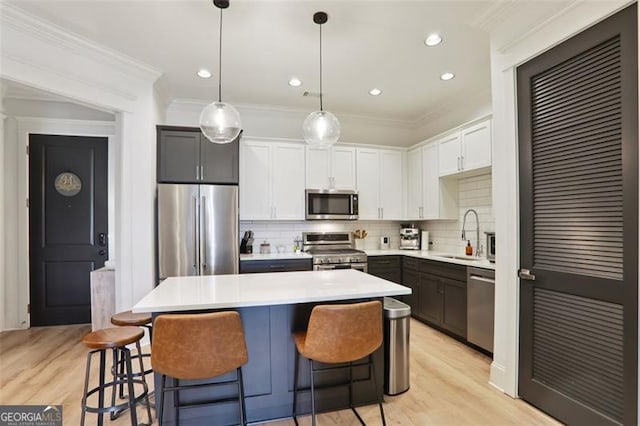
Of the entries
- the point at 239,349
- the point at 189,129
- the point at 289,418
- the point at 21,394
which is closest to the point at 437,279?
the point at 289,418

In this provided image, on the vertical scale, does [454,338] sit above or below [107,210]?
below

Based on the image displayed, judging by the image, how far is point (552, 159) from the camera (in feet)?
6.97

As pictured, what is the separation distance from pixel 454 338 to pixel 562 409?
1516mm

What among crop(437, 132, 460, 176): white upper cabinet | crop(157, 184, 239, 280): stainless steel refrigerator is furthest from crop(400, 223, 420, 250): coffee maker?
crop(157, 184, 239, 280): stainless steel refrigerator

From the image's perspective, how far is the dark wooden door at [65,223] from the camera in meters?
3.95

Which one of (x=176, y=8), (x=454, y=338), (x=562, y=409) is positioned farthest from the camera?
(x=454, y=338)

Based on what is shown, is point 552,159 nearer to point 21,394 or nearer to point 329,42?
point 329,42

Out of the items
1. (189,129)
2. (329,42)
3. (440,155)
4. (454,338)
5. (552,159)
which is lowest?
(454,338)

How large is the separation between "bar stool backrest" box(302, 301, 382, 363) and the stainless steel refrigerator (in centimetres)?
214

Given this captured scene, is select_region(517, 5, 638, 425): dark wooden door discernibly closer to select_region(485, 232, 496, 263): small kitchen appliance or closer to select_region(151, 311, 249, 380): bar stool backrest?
select_region(485, 232, 496, 263): small kitchen appliance

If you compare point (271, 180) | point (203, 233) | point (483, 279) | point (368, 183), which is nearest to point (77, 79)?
point (203, 233)

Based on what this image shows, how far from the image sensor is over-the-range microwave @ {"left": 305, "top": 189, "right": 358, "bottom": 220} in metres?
4.38

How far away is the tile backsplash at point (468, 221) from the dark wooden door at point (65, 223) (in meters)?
4.63
